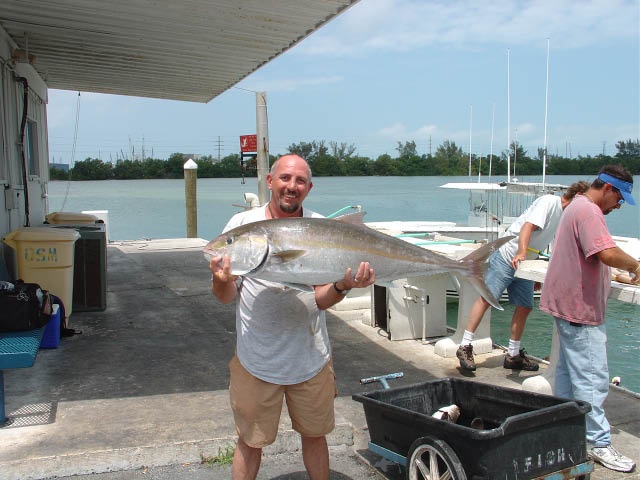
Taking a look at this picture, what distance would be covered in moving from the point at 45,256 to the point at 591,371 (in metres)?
5.22

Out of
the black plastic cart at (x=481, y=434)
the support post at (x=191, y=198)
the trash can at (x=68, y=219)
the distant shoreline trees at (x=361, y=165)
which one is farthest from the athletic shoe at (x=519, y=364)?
the distant shoreline trees at (x=361, y=165)

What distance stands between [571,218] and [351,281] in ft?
6.39

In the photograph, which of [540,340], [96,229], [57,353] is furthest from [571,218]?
[540,340]

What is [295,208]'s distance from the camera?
301cm

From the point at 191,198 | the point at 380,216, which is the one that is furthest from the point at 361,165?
the point at 191,198

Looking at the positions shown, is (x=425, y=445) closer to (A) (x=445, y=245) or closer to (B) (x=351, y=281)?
(B) (x=351, y=281)

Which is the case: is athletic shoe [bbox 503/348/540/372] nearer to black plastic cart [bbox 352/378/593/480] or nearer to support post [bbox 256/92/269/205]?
black plastic cart [bbox 352/378/593/480]

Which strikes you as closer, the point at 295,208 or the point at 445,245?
the point at 295,208

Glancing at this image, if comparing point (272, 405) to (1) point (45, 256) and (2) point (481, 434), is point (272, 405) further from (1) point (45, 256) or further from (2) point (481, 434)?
(1) point (45, 256)

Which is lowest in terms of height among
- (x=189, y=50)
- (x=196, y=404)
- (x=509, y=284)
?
(x=196, y=404)

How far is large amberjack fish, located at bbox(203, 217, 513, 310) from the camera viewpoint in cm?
269

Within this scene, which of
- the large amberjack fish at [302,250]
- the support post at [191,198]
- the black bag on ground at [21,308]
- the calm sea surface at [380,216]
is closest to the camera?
the large amberjack fish at [302,250]

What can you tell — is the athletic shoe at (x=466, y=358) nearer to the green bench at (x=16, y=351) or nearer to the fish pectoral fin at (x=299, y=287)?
the fish pectoral fin at (x=299, y=287)

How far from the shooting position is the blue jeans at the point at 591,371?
3.88 metres
